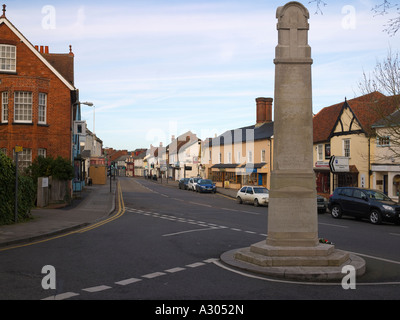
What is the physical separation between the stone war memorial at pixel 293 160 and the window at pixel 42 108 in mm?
22135

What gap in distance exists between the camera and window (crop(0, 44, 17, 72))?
26.9 meters

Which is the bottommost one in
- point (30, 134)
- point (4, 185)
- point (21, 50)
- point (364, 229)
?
point (364, 229)

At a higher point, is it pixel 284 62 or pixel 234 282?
pixel 284 62

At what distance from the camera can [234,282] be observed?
7754 mm

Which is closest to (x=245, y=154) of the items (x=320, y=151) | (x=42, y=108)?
(x=320, y=151)

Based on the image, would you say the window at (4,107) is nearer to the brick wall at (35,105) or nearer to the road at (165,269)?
the brick wall at (35,105)

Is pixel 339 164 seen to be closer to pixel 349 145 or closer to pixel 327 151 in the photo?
pixel 349 145

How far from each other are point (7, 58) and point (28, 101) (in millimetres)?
3216

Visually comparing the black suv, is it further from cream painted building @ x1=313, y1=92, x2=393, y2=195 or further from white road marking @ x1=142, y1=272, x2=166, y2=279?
white road marking @ x1=142, y1=272, x2=166, y2=279

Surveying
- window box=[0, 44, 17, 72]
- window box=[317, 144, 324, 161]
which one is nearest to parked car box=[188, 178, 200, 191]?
window box=[317, 144, 324, 161]

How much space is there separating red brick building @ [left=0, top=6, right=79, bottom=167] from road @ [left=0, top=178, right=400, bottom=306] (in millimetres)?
14826

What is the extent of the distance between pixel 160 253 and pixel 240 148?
44922mm
